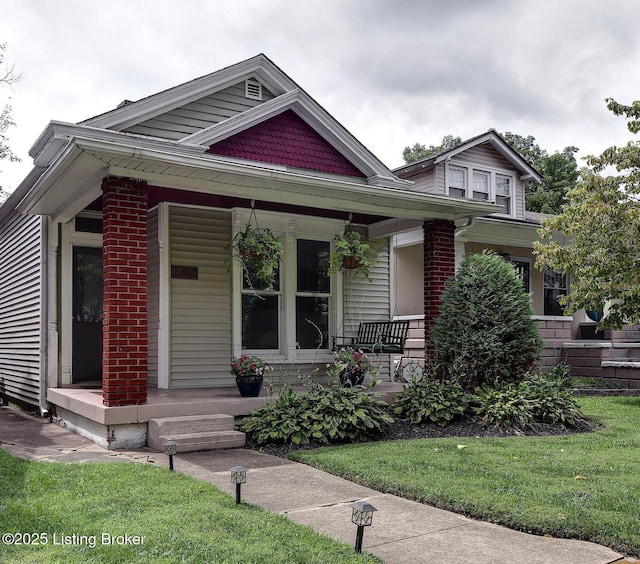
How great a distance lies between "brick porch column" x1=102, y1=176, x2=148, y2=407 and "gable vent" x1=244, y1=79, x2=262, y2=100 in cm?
481

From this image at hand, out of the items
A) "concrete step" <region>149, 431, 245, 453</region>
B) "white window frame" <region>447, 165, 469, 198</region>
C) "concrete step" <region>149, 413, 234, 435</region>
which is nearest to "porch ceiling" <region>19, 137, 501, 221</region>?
"concrete step" <region>149, 413, 234, 435</region>

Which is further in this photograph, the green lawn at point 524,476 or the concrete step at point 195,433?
the concrete step at point 195,433

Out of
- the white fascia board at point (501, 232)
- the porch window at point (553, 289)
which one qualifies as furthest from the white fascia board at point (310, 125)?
the porch window at point (553, 289)

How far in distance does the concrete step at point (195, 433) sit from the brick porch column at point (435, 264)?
11.5ft

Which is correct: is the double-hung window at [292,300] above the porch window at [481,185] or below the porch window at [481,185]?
below

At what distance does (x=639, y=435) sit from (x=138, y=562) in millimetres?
5802

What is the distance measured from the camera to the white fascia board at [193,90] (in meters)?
9.67

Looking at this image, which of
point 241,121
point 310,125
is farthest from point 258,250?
point 310,125

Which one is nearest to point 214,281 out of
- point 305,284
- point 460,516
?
point 305,284

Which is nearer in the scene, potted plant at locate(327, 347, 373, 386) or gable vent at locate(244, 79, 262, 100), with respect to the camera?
potted plant at locate(327, 347, 373, 386)

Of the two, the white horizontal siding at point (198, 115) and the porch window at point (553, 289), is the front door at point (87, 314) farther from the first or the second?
the porch window at point (553, 289)

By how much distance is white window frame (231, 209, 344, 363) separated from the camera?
9039 mm

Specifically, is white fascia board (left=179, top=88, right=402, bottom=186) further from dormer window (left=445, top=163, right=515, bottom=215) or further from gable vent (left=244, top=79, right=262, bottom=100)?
dormer window (left=445, top=163, right=515, bottom=215)

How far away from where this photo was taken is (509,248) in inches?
604
